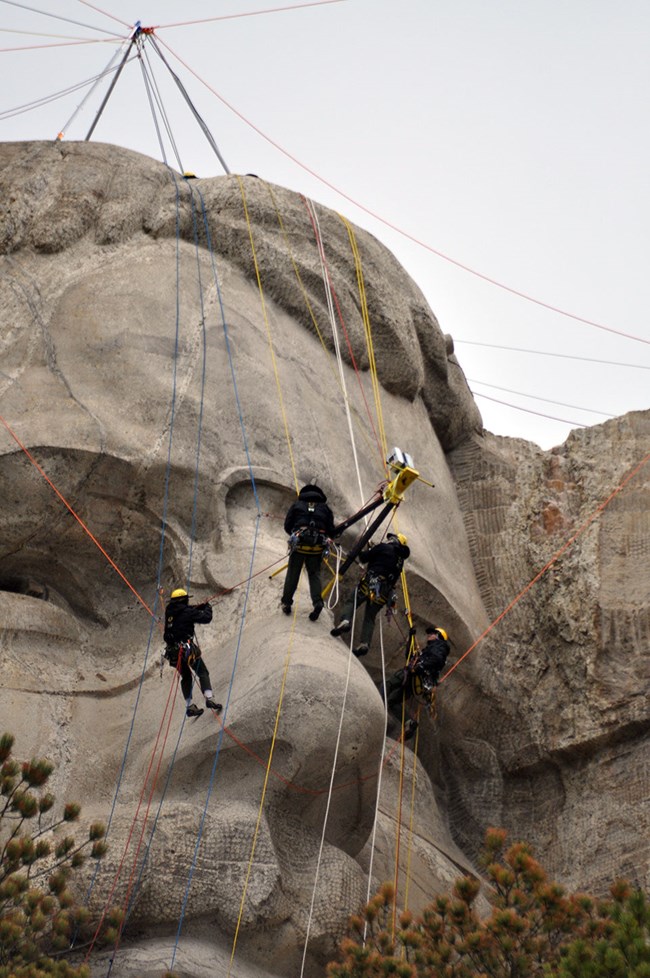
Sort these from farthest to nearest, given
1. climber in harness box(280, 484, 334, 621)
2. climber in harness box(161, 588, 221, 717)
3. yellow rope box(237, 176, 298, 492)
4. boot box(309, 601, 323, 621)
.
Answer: yellow rope box(237, 176, 298, 492), boot box(309, 601, 323, 621), climber in harness box(280, 484, 334, 621), climber in harness box(161, 588, 221, 717)

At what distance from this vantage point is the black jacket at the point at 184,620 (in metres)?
16.4

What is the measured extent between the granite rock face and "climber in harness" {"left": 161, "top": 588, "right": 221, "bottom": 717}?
27 cm

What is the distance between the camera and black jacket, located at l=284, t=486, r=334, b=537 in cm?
1675

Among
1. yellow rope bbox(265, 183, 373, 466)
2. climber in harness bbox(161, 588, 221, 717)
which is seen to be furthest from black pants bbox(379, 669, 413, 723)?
climber in harness bbox(161, 588, 221, 717)

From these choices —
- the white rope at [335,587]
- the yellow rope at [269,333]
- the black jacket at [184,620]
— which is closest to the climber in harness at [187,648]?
the black jacket at [184,620]

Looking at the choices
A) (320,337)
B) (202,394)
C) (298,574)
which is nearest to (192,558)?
(298,574)

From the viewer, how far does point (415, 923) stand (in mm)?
14328

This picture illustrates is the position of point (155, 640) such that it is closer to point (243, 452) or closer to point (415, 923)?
point (243, 452)

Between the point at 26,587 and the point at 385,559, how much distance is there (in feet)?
12.0

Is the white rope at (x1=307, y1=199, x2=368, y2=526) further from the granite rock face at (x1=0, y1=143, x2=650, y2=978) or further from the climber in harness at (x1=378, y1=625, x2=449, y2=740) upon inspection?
the climber in harness at (x1=378, y1=625, x2=449, y2=740)

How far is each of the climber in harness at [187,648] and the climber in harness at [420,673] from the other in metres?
2.94

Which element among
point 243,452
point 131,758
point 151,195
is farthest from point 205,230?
point 131,758

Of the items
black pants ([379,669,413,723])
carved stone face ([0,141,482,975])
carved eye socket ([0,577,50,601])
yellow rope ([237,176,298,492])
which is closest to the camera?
carved stone face ([0,141,482,975])

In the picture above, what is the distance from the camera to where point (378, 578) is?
17469 millimetres
